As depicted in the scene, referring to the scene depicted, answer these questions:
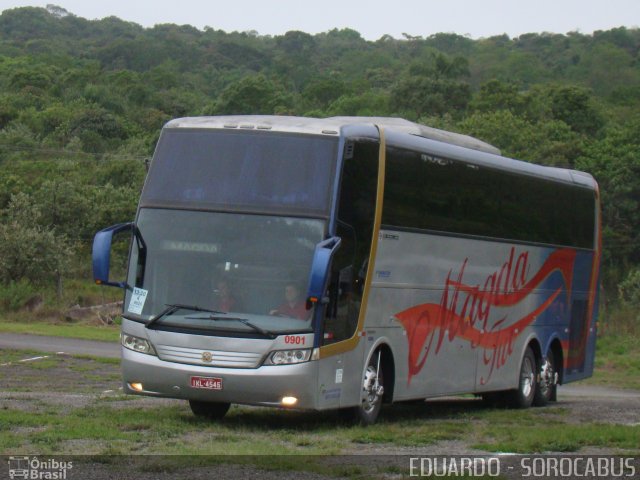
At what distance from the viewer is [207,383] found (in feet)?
47.1

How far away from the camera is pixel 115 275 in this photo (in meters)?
56.5

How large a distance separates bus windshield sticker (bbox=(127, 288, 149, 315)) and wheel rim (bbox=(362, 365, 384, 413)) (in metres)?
2.88

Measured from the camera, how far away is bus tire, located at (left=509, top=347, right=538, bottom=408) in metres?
21.2

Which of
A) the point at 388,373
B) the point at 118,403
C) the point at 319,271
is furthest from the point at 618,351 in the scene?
the point at 319,271

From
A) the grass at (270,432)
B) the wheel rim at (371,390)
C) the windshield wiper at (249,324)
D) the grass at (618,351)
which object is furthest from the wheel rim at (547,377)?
the grass at (618,351)

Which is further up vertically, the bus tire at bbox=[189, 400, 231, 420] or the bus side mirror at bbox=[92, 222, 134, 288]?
the bus side mirror at bbox=[92, 222, 134, 288]

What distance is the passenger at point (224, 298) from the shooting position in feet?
47.4

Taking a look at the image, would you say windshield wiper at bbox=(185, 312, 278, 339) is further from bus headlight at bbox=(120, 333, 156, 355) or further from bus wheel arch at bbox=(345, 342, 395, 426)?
bus wheel arch at bbox=(345, 342, 395, 426)

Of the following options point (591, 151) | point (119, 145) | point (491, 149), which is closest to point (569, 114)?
point (591, 151)

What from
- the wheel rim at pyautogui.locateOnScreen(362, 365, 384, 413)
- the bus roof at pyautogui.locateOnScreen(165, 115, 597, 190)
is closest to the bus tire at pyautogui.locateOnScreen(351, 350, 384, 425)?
the wheel rim at pyautogui.locateOnScreen(362, 365, 384, 413)

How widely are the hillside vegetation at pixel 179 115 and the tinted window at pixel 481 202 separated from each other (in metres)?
29.8

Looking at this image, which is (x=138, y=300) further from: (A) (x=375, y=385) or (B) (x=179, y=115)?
(B) (x=179, y=115)

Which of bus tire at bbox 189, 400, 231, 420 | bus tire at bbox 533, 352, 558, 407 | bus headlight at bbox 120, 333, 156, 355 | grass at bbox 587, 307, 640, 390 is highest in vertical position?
bus headlight at bbox 120, 333, 156, 355

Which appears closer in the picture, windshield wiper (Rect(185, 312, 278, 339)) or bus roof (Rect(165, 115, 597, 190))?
windshield wiper (Rect(185, 312, 278, 339))
